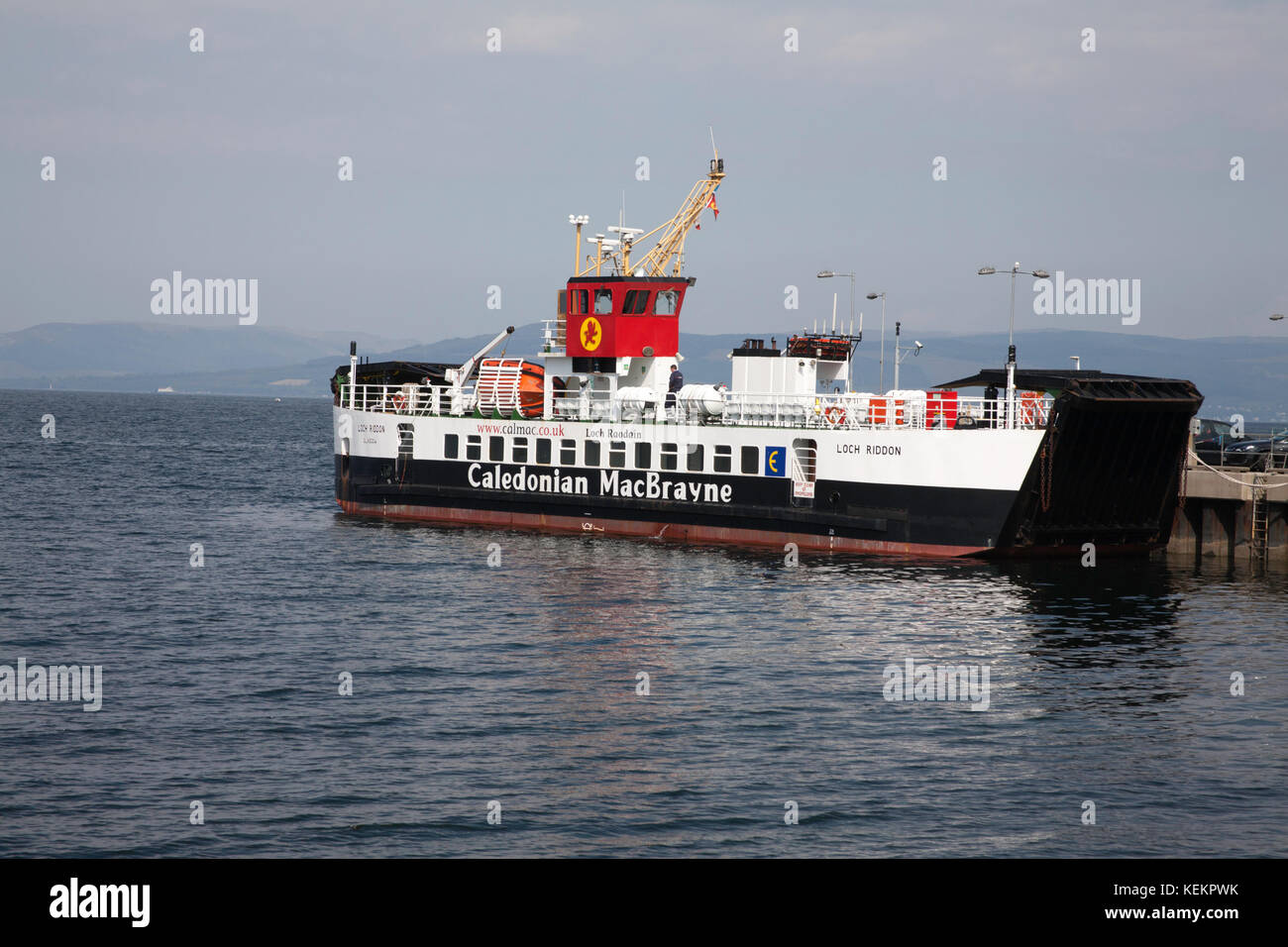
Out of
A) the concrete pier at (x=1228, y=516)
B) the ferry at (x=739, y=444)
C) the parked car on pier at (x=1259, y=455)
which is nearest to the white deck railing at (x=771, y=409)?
the ferry at (x=739, y=444)

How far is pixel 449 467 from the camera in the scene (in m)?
57.3

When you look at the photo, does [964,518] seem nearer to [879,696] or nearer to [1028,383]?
[1028,383]

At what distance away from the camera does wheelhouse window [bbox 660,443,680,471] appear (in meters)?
51.4

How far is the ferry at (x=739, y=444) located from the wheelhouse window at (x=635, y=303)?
5 centimetres

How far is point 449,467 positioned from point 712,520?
13.0 meters

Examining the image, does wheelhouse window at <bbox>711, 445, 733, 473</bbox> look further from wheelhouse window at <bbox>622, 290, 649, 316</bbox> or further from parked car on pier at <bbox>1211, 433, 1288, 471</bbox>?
parked car on pier at <bbox>1211, 433, 1288, 471</bbox>

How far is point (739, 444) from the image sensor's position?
49781 mm

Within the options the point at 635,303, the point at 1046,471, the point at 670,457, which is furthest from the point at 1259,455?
the point at 635,303

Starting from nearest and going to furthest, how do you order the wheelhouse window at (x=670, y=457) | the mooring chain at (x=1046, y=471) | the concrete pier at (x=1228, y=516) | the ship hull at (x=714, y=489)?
the mooring chain at (x=1046, y=471)
the ship hull at (x=714, y=489)
the concrete pier at (x=1228, y=516)
the wheelhouse window at (x=670, y=457)

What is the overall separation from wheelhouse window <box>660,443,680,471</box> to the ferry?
0.09 m

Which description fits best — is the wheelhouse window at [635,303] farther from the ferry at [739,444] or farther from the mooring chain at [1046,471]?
the mooring chain at [1046,471]

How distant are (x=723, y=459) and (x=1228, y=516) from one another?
18905mm

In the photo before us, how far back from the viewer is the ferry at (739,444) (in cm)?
4431
